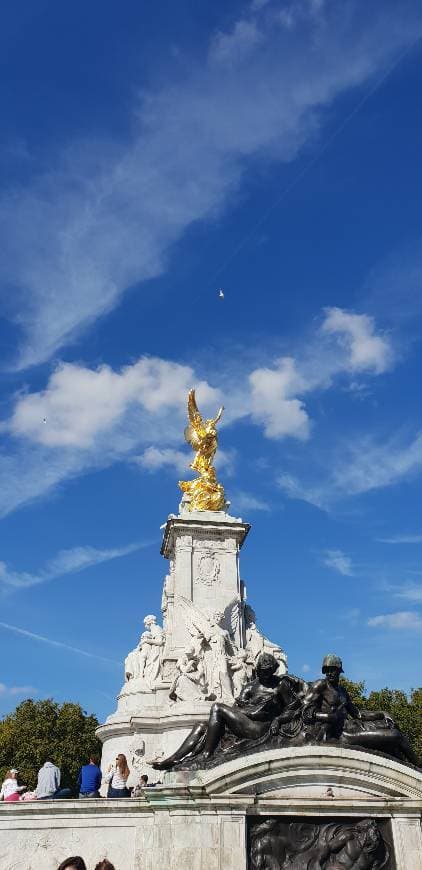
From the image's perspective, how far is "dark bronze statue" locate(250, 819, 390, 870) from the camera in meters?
9.38

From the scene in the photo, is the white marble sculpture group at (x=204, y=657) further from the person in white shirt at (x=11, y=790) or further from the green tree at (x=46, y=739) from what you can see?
the green tree at (x=46, y=739)

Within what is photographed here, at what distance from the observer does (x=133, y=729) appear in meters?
24.5

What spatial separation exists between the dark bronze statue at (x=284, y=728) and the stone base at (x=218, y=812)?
344 mm

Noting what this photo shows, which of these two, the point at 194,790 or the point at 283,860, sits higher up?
the point at 194,790

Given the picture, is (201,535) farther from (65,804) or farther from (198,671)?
(65,804)

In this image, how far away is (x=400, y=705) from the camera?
43.2m

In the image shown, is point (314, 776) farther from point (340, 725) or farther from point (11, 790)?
point (11, 790)

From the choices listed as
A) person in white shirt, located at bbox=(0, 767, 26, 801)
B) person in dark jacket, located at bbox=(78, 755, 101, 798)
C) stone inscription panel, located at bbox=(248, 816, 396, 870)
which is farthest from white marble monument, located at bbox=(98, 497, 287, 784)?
stone inscription panel, located at bbox=(248, 816, 396, 870)

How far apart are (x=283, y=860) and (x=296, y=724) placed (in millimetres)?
1577

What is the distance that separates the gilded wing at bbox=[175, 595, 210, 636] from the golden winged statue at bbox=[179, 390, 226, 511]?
4.24m

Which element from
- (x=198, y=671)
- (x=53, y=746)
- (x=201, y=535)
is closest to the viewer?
(x=198, y=671)

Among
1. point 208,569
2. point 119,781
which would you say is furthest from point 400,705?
point 119,781

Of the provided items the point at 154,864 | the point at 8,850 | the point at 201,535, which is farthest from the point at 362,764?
the point at 201,535

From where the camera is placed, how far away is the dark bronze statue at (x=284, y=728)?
9.94m
